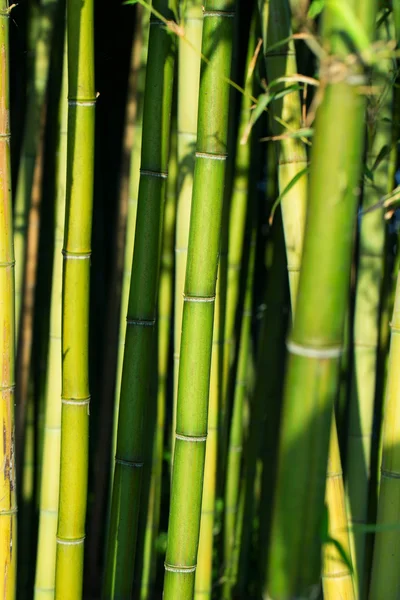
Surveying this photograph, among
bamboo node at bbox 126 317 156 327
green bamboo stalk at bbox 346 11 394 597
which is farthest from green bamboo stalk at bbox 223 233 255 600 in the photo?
bamboo node at bbox 126 317 156 327

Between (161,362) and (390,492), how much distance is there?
0.74m

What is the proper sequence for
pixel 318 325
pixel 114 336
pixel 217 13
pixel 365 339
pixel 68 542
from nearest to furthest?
pixel 318 325 < pixel 217 13 < pixel 68 542 < pixel 365 339 < pixel 114 336

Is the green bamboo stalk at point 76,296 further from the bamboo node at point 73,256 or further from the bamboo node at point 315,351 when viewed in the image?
Answer: the bamboo node at point 315,351

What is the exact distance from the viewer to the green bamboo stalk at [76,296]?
106 centimetres

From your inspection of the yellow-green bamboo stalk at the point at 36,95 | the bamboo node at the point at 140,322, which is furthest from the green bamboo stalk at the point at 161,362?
the bamboo node at the point at 140,322

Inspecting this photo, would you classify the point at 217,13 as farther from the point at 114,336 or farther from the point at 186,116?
the point at 114,336

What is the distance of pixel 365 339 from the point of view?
1349mm

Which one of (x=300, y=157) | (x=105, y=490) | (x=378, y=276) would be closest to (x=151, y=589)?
(x=105, y=490)

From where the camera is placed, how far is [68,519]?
46.2 inches

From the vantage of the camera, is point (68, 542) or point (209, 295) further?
A: point (68, 542)

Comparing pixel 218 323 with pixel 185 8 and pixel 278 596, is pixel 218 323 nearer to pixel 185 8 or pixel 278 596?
pixel 185 8

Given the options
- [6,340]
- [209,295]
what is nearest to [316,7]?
[209,295]

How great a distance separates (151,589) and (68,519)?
2.12 ft

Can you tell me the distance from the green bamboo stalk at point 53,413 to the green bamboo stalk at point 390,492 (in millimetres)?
673
